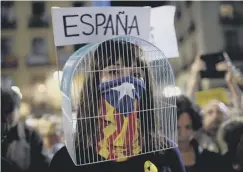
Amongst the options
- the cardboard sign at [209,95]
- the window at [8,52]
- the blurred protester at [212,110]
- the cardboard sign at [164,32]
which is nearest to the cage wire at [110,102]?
the cardboard sign at [164,32]

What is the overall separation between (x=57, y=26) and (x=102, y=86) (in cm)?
16

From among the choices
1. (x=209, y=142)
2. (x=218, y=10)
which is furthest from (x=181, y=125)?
(x=218, y=10)

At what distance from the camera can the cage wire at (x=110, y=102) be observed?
2.52 feet

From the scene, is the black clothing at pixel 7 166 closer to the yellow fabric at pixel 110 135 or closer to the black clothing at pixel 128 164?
the black clothing at pixel 128 164

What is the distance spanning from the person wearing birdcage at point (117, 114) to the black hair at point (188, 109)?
0.51m

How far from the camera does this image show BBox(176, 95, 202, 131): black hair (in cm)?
134

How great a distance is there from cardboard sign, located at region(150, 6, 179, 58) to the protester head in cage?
0.74 ft

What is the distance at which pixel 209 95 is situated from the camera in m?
1.59

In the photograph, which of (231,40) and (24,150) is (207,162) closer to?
(24,150)

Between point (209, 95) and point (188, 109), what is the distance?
271 mm

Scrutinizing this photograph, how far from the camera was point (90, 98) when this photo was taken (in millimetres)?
784

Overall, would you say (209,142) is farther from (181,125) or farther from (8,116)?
(8,116)

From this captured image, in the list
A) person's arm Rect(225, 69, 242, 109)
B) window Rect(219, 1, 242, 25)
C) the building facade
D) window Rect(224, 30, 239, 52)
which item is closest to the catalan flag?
person's arm Rect(225, 69, 242, 109)

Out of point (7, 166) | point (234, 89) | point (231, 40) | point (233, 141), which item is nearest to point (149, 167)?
point (7, 166)
